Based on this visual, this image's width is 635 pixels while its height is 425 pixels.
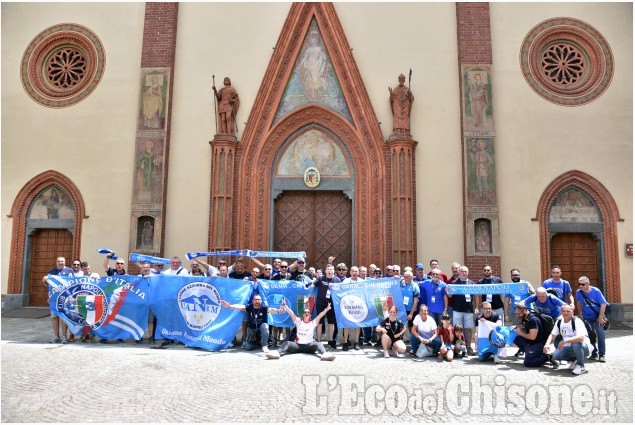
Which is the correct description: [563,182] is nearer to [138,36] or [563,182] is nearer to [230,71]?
[230,71]

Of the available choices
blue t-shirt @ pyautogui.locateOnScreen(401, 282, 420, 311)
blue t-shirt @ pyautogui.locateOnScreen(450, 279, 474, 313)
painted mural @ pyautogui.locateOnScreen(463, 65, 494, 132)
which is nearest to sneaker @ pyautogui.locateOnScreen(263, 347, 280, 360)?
blue t-shirt @ pyautogui.locateOnScreen(401, 282, 420, 311)

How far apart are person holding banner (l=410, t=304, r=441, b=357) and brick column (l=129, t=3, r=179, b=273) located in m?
8.57

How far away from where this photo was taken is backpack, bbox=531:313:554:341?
8047 millimetres

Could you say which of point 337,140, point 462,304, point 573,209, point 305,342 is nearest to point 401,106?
point 337,140

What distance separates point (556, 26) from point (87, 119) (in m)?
14.9

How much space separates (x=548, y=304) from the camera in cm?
873

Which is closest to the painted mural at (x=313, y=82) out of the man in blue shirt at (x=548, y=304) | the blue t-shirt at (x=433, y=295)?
the blue t-shirt at (x=433, y=295)

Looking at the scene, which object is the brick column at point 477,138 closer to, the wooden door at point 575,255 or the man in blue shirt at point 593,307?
the wooden door at point 575,255

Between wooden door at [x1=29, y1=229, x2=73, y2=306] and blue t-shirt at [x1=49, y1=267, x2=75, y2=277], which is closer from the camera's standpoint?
blue t-shirt at [x1=49, y1=267, x2=75, y2=277]

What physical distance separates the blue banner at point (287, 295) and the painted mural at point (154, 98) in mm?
7422

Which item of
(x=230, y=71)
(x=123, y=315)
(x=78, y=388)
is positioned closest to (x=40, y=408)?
(x=78, y=388)

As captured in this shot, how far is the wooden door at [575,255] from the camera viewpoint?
1434cm

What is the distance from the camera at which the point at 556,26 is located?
1488 centimetres

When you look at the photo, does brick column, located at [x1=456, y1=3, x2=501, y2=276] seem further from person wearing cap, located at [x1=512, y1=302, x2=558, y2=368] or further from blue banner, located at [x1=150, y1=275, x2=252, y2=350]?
blue banner, located at [x1=150, y1=275, x2=252, y2=350]
